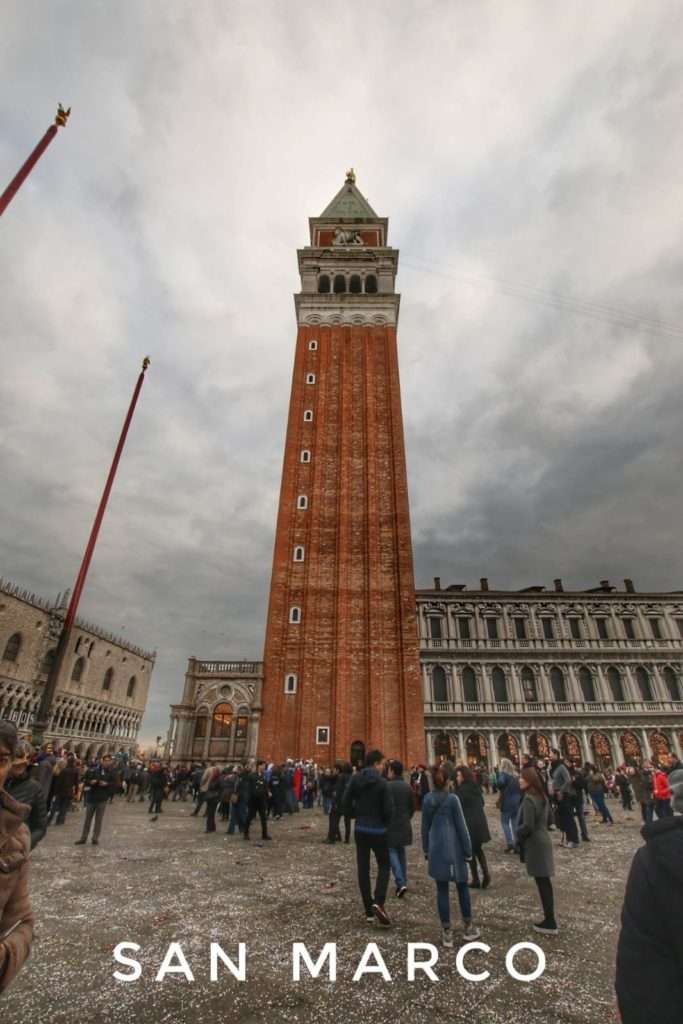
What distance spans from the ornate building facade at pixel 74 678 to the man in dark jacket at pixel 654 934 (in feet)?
137

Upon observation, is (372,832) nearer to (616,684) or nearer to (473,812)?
(473,812)

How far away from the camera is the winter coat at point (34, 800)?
427 centimetres

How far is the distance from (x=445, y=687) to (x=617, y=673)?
12690 mm

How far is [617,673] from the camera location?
1389 inches

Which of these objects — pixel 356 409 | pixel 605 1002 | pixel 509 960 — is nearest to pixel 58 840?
pixel 509 960

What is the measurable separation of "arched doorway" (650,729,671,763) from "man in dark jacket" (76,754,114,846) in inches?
1420

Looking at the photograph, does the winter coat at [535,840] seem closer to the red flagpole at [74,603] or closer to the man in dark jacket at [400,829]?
the man in dark jacket at [400,829]

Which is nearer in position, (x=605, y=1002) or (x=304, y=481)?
(x=605, y=1002)

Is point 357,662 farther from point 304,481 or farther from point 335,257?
point 335,257

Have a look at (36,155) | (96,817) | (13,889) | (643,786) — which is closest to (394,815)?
(13,889)

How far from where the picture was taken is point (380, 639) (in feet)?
92.3

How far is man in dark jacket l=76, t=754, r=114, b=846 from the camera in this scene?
9.94 m

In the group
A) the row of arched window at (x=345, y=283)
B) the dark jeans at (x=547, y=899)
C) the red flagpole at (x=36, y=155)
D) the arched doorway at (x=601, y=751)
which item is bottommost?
the dark jeans at (x=547, y=899)

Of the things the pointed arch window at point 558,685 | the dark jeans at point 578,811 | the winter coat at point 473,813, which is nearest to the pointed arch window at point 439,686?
the pointed arch window at point 558,685
